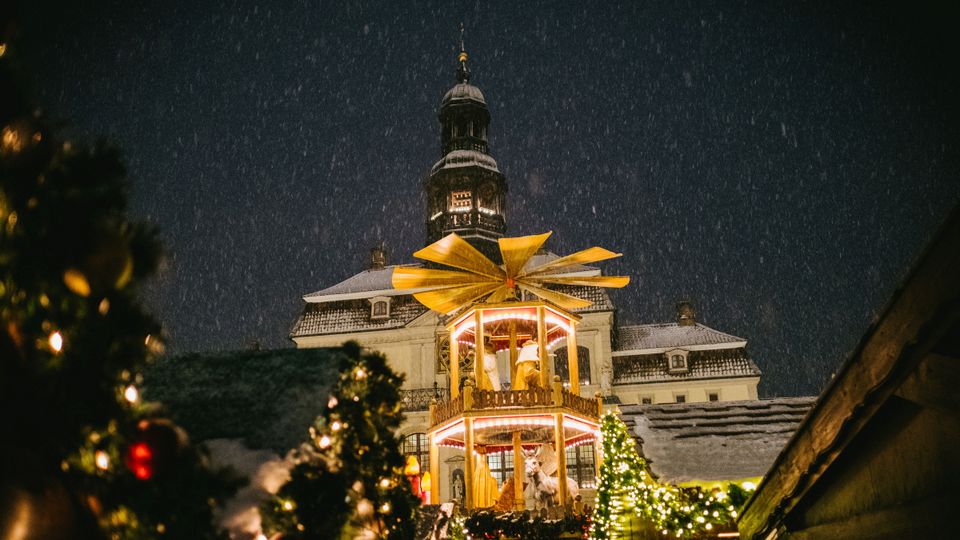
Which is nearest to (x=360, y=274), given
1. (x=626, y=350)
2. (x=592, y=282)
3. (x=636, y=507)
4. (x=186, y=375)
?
(x=626, y=350)

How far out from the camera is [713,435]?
29.8ft

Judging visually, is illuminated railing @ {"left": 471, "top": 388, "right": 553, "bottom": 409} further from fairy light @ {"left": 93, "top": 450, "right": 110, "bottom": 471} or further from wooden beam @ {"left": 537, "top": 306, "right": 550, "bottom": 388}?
fairy light @ {"left": 93, "top": 450, "right": 110, "bottom": 471}

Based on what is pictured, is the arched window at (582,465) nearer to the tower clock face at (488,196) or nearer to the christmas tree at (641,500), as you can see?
the tower clock face at (488,196)

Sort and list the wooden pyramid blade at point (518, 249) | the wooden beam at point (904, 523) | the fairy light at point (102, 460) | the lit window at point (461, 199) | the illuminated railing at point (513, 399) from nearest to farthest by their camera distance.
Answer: the fairy light at point (102, 460) → the wooden beam at point (904, 523) → the illuminated railing at point (513, 399) → the wooden pyramid blade at point (518, 249) → the lit window at point (461, 199)

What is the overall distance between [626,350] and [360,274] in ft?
52.2

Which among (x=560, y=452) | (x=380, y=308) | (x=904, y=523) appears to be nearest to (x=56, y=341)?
(x=904, y=523)

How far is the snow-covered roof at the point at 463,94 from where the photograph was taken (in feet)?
140

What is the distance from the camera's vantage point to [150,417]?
238 centimetres

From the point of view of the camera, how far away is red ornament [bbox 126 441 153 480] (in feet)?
7.39

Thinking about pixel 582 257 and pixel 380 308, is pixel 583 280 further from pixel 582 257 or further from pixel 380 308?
pixel 380 308

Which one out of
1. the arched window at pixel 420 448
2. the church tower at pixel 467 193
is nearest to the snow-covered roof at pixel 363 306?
the church tower at pixel 467 193

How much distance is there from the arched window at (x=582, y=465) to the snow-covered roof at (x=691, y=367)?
5385 mm

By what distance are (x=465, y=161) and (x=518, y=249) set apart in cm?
2727

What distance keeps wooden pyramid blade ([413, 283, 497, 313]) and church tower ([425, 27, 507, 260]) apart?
23.5m
